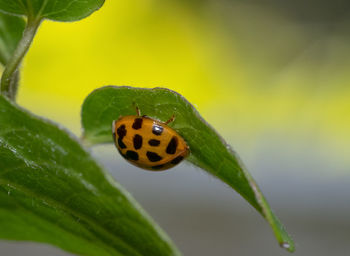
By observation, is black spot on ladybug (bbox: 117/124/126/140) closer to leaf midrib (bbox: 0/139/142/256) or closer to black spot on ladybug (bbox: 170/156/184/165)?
black spot on ladybug (bbox: 170/156/184/165)

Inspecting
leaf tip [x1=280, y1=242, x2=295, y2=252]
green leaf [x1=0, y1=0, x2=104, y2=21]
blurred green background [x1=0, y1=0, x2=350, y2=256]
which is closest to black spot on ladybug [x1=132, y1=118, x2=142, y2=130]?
green leaf [x1=0, y1=0, x2=104, y2=21]

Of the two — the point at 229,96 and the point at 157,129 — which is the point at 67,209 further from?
the point at 229,96

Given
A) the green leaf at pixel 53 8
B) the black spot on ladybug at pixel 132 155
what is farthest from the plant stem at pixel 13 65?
the black spot on ladybug at pixel 132 155

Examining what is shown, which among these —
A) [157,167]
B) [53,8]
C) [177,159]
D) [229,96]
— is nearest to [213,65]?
[229,96]

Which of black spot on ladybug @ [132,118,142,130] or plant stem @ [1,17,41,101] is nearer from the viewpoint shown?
plant stem @ [1,17,41,101]

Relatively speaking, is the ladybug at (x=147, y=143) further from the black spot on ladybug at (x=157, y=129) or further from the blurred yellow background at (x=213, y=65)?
the blurred yellow background at (x=213, y=65)

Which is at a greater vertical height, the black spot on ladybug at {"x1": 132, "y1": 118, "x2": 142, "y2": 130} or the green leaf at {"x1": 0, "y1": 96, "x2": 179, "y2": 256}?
the black spot on ladybug at {"x1": 132, "y1": 118, "x2": 142, "y2": 130}
